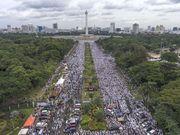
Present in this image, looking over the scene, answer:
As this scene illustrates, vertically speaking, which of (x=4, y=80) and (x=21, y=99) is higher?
(x=4, y=80)

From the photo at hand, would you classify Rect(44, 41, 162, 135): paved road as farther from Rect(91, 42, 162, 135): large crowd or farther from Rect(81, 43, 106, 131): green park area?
Rect(81, 43, 106, 131): green park area

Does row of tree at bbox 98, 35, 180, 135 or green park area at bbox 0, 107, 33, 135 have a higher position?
row of tree at bbox 98, 35, 180, 135

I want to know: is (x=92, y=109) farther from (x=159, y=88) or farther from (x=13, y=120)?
(x=159, y=88)

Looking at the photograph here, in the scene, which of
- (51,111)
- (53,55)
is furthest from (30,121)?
(53,55)

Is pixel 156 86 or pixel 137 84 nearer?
pixel 156 86

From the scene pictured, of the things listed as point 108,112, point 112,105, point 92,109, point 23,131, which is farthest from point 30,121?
point 112,105

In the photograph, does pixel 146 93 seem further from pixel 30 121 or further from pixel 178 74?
pixel 30 121

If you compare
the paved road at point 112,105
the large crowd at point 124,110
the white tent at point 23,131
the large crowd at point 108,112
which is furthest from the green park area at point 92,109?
the white tent at point 23,131

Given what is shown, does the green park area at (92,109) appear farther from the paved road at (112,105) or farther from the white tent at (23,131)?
the white tent at (23,131)

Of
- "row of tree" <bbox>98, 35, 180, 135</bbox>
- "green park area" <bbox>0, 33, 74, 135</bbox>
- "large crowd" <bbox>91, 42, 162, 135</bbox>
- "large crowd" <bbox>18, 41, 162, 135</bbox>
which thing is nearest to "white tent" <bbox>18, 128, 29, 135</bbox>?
Result: "large crowd" <bbox>18, 41, 162, 135</bbox>

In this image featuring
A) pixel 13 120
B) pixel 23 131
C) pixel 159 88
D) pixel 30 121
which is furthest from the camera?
pixel 159 88

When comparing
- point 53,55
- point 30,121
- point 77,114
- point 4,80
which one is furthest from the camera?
point 53,55
